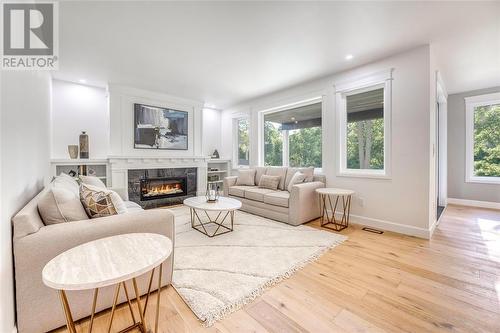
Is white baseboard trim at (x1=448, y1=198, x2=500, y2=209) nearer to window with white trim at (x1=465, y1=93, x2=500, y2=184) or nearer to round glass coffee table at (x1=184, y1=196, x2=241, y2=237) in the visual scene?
window with white trim at (x1=465, y1=93, x2=500, y2=184)

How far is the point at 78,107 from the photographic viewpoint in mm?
4258

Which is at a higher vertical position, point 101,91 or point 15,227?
point 101,91

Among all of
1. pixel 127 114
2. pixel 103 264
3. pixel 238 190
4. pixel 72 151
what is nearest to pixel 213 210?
pixel 238 190

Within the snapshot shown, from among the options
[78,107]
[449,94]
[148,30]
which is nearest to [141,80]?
[78,107]

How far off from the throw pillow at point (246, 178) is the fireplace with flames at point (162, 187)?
153 centimetres

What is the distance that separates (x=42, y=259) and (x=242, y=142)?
16.9 feet

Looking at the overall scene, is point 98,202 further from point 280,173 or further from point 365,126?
point 365,126

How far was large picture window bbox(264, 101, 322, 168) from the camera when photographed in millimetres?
4367

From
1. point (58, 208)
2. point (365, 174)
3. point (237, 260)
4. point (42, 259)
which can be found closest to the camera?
point (42, 259)

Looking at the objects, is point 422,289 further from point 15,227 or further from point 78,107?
point 78,107

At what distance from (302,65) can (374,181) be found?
2171mm

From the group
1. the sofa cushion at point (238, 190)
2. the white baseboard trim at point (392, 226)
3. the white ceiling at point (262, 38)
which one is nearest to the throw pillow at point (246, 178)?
the sofa cushion at point (238, 190)

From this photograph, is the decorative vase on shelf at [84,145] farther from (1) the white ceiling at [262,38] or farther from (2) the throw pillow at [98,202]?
(2) the throw pillow at [98,202]

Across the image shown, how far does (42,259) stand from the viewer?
1260 millimetres
